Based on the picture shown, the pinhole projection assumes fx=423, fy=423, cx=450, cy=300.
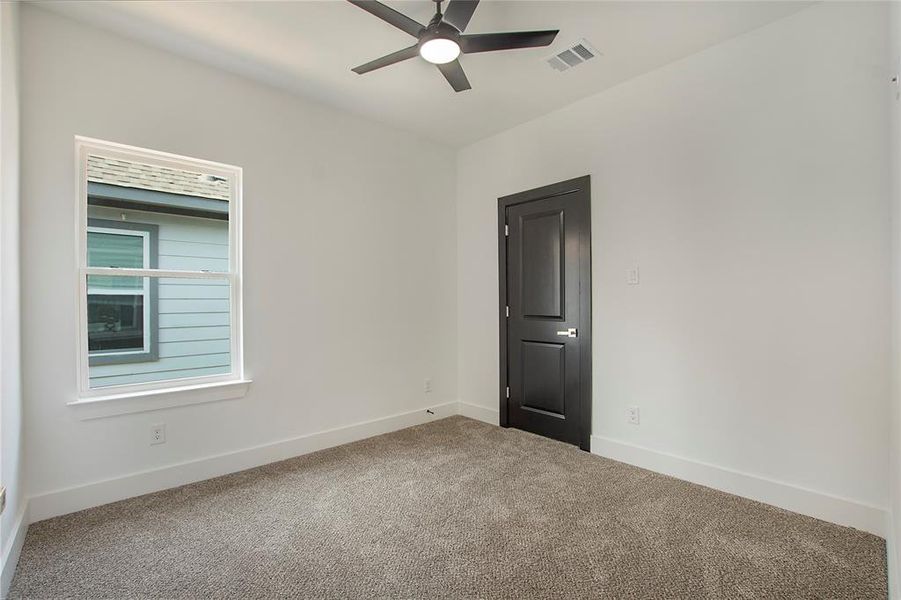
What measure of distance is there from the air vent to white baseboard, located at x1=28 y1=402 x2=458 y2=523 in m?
3.08

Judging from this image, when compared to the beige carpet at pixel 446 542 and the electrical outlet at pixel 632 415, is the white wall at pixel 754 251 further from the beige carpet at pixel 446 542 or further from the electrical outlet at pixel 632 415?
the beige carpet at pixel 446 542

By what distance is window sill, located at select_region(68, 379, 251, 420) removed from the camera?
2.41 metres

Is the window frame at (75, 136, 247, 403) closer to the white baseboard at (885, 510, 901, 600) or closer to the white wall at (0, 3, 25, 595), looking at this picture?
the white wall at (0, 3, 25, 595)

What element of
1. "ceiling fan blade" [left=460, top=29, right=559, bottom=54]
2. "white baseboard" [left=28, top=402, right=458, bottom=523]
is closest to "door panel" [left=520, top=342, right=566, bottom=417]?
"white baseboard" [left=28, top=402, right=458, bottom=523]

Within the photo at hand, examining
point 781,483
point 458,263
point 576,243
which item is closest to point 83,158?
point 458,263

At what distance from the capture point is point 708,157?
2.70m

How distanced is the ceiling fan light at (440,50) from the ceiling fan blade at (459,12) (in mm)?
89

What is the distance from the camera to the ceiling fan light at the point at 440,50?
2.10 m

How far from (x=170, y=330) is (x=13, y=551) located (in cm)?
131

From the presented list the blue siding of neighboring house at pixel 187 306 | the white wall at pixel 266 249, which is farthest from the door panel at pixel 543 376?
the blue siding of neighboring house at pixel 187 306

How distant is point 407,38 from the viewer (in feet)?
8.44

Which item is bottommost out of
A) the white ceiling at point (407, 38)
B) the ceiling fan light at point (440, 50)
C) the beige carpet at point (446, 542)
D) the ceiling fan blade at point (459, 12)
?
the beige carpet at point (446, 542)

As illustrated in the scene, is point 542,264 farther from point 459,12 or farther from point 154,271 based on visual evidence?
point 154,271

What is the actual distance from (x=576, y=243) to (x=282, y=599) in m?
2.92
